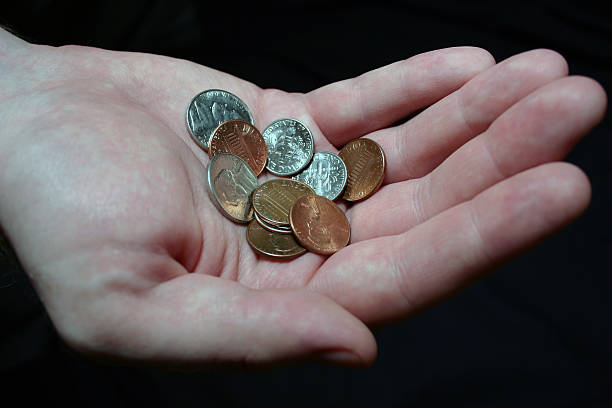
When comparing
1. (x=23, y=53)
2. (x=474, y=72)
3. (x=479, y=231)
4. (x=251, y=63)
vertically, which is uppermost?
(x=474, y=72)

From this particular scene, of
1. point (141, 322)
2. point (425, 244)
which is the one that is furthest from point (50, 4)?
point (425, 244)

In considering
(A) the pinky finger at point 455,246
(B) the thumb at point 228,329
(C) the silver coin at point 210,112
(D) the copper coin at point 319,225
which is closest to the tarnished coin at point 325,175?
(D) the copper coin at point 319,225

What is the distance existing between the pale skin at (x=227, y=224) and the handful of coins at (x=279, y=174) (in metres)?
0.06

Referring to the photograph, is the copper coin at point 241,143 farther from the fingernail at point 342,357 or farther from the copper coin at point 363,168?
→ the fingernail at point 342,357

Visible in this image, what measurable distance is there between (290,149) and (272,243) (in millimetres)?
552

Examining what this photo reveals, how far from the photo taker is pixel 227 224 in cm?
187

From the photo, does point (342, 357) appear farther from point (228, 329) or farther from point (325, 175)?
point (325, 175)

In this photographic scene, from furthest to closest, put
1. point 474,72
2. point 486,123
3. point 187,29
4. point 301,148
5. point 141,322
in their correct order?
1. point 187,29
2. point 301,148
3. point 474,72
4. point 486,123
5. point 141,322

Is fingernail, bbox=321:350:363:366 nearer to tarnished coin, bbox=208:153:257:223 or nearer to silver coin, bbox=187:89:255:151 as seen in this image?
tarnished coin, bbox=208:153:257:223

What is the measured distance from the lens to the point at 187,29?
366 cm

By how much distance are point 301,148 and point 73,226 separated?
1.09 metres

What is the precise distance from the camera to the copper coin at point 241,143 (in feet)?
6.84

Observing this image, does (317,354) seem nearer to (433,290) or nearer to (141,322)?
(433,290)

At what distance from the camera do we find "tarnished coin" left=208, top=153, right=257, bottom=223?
6.02 feet
